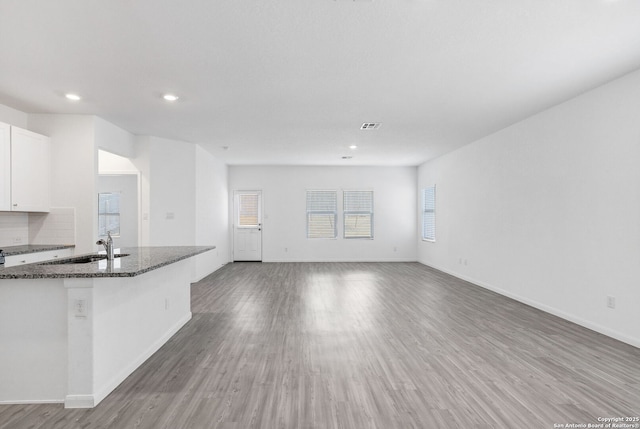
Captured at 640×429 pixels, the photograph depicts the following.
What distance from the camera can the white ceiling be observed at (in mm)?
2279

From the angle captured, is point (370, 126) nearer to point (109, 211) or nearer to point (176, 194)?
point (176, 194)

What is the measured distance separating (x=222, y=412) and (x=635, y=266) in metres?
3.98

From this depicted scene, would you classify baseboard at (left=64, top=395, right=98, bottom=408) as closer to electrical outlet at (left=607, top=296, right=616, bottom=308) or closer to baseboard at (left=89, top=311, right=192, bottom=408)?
baseboard at (left=89, top=311, right=192, bottom=408)

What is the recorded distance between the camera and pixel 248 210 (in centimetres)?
931

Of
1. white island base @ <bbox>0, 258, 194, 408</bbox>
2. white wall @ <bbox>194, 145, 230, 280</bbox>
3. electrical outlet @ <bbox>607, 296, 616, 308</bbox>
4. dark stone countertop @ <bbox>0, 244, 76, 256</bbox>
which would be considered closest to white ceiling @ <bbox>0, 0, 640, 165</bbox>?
dark stone countertop @ <bbox>0, 244, 76, 256</bbox>

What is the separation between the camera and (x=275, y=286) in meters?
6.04

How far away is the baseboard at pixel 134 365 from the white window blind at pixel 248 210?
551 centimetres

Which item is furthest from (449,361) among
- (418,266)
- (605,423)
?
(418,266)

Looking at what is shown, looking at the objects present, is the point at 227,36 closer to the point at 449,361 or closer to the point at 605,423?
the point at 449,361

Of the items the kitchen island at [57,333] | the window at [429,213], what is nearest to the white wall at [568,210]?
the window at [429,213]

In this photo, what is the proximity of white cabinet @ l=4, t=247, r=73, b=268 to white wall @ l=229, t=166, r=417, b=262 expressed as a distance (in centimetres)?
488

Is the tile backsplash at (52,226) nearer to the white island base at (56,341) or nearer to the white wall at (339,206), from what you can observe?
the white island base at (56,341)

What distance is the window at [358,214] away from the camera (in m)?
9.39

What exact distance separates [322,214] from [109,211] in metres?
5.23
